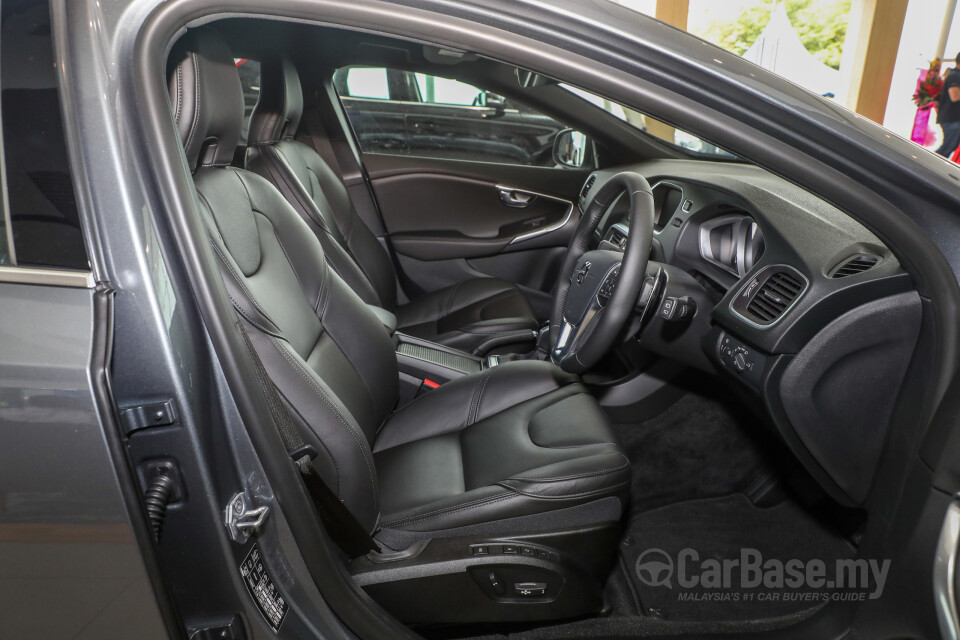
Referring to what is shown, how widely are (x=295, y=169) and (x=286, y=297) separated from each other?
3.11 ft

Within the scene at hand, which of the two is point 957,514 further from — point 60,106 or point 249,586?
point 60,106

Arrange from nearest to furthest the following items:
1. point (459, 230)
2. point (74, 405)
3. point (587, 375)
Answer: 1. point (74, 405)
2. point (587, 375)
3. point (459, 230)

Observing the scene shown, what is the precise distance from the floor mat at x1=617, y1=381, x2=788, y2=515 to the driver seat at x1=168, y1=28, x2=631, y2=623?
1.85 feet

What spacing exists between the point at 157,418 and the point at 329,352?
65 cm

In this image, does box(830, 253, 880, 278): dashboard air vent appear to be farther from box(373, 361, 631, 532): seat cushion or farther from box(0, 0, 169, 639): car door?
box(0, 0, 169, 639): car door

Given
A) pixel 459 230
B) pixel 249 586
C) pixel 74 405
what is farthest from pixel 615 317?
pixel 459 230

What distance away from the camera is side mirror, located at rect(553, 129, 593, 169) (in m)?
2.84

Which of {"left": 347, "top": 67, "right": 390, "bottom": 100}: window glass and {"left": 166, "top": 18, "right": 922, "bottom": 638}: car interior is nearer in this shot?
{"left": 166, "top": 18, "right": 922, "bottom": 638}: car interior

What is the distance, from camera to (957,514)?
900mm

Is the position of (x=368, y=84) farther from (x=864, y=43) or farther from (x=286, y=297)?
(x=864, y=43)

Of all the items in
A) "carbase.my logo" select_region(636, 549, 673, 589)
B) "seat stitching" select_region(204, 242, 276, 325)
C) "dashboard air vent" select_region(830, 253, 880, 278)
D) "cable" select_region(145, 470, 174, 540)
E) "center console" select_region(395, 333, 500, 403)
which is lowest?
"carbase.my logo" select_region(636, 549, 673, 589)

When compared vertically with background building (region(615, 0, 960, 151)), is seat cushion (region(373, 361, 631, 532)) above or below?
below

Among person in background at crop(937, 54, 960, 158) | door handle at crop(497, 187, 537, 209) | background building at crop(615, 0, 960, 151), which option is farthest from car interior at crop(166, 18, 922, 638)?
background building at crop(615, 0, 960, 151)

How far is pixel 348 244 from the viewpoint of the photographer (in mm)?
2473
